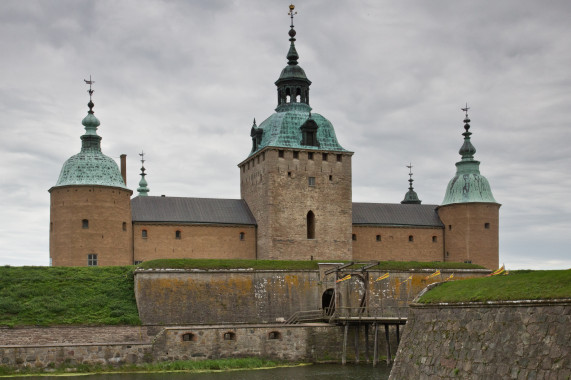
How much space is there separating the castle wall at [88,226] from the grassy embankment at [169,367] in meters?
13.3

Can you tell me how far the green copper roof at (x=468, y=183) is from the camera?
53.9 meters

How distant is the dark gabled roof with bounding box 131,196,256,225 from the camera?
48.2m

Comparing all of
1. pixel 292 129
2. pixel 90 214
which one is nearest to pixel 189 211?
pixel 90 214

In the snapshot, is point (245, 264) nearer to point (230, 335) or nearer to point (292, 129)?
point (230, 335)

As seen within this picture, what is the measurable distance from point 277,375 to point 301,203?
19.8 m

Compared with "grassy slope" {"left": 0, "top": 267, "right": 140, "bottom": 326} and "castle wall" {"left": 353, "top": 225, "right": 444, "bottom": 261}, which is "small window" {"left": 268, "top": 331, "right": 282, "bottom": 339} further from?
"castle wall" {"left": 353, "top": 225, "right": 444, "bottom": 261}

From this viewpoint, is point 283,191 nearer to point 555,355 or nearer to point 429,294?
point 429,294

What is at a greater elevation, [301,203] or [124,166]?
[124,166]

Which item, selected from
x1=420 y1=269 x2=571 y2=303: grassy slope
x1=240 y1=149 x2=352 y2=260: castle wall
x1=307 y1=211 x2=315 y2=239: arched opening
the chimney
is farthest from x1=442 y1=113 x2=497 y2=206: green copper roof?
x1=420 y1=269 x2=571 y2=303: grassy slope

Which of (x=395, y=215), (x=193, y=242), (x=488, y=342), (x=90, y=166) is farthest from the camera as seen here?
(x=395, y=215)

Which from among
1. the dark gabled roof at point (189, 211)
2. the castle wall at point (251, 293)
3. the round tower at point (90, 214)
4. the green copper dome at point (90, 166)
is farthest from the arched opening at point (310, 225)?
the green copper dome at point (90, 166)

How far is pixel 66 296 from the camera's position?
38.0 meters

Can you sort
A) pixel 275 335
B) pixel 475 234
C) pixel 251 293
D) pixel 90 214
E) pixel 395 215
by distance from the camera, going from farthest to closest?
pixel 395 215 → pixel 475 234 → pixel 90 214 → pixel 251 293 → pixel 275 335

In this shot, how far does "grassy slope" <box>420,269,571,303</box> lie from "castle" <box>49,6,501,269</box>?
2579 cm
